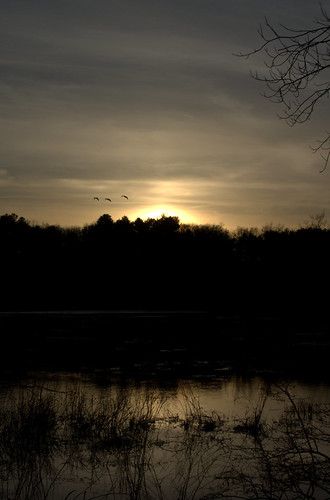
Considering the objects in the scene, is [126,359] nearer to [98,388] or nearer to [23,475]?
[98,388]

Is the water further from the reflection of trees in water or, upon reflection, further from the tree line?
the tree line

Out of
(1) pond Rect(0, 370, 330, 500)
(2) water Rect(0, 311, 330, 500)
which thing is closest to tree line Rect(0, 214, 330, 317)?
(2) water Rect(0, 311, 330, 500)

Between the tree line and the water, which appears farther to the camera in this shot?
the tree line

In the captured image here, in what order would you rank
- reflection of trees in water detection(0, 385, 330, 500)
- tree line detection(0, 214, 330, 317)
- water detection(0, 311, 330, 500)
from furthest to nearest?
1. tree line detection(0, 214, 330, 317)
2. water detection(0, 311, 330, 500)
3. reflection of trees in water detection(0, 385, 330, 500)

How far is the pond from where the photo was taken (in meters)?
10.5

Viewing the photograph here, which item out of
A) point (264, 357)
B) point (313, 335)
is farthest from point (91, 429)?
point (313, 335)

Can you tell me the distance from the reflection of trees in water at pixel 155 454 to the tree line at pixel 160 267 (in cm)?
7673

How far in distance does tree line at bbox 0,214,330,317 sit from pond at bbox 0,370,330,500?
75210mm

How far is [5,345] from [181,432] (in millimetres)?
26479

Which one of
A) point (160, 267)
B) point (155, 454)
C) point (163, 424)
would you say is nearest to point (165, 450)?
point (155, 454)

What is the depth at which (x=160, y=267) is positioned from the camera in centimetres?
11081

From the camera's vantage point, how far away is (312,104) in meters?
→ 8.24

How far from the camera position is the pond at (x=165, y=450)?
10469mm

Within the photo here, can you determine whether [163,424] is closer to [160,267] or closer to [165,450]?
[165,450]
